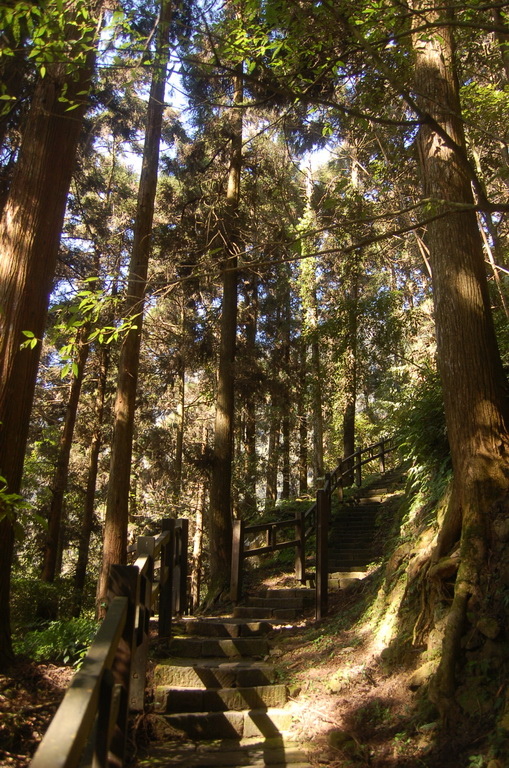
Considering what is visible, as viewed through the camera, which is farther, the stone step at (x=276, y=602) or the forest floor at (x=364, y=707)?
the stone step at (x=276, y=602)

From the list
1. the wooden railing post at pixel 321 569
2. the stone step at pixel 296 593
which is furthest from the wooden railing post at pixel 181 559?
the stone step at pixel 296 593

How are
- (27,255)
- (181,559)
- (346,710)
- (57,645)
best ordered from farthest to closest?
(181,559), (57,645), (27,255), (346,710)

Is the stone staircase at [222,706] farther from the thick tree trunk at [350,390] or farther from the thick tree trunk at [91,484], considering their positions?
the thick tree trunk at [91,484]

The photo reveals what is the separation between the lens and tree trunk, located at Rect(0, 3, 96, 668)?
5.16 m

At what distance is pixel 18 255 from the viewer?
5555mm

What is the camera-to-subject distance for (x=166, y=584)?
5945 millimetres

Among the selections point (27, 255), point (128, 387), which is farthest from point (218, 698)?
point (128, 387)

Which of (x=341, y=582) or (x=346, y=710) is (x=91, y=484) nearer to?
(x=341, y=582)

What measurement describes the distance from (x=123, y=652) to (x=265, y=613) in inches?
212

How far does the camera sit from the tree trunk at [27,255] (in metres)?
5.16

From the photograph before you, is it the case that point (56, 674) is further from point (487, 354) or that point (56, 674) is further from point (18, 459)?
point (487, 354)

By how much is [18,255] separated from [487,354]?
4.58 m

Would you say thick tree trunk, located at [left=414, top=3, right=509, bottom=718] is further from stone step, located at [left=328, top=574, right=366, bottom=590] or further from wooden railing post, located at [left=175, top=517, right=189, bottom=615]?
stone step, located at [left=328, top=574, right=366, bottom=590]

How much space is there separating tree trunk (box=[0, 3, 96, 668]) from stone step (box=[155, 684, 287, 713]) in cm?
146
